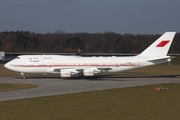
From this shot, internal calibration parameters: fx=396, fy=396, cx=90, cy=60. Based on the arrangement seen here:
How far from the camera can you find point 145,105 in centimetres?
2338

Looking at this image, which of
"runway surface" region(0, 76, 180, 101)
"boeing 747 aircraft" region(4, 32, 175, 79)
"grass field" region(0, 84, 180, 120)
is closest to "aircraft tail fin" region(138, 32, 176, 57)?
"boeing 747 aircraft" region(4, 32, 175, 79)

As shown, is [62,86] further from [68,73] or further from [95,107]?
[95,107]

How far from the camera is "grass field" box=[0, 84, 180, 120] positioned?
63.5 ft

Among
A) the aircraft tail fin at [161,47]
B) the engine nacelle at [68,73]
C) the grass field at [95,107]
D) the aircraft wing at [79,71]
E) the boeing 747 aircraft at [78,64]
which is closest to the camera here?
the grass field at [95,107]

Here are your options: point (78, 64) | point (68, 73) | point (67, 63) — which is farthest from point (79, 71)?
point (67, 63)

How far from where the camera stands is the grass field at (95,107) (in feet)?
63.5

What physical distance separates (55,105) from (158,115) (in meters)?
6.71

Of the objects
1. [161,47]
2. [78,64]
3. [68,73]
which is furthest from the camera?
[161,47]

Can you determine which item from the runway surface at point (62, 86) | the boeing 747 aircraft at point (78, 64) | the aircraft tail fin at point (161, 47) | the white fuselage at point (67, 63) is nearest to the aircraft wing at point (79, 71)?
the boeing 747 aircraft at point (78, 64)

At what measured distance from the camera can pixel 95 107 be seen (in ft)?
74.2

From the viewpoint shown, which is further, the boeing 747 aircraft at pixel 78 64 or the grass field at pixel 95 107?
the boeing 747 aircraft at pixel 78 64

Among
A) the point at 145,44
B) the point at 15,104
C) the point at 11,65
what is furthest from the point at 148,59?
the point at 145,44

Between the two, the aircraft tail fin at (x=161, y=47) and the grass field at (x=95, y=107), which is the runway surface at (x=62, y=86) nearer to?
the grass field at (x=95, y=107)

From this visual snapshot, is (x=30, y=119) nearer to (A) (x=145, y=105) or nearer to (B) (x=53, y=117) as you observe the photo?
(B) (x=53, y=117)
